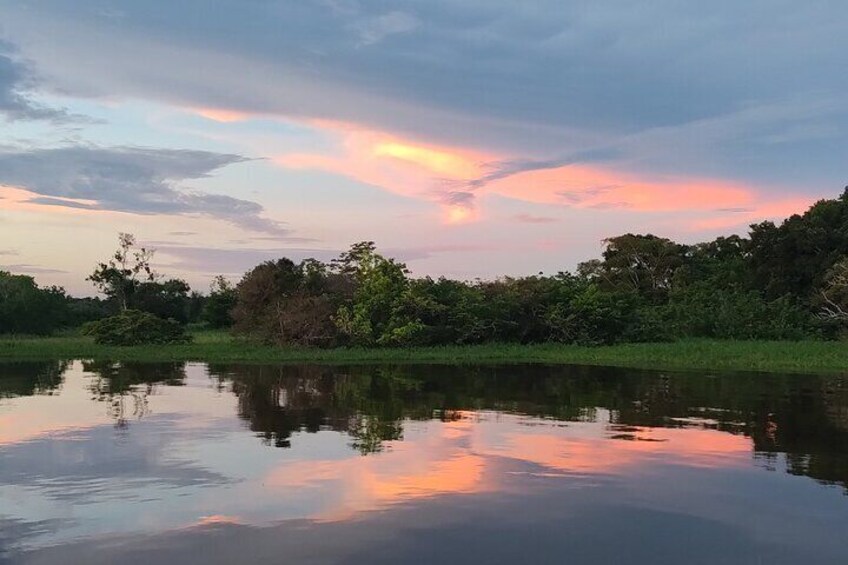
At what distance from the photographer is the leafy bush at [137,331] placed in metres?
33.6

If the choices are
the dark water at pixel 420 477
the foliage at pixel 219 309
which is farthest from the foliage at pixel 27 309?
the dark water at pixel 420 477

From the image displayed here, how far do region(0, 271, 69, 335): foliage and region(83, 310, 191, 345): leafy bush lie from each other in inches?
559

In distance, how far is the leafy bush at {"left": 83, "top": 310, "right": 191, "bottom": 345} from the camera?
110 feet

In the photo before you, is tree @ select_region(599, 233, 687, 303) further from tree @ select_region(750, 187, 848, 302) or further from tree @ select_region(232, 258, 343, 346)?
tree @ select_region(232, 258, 343, 346)

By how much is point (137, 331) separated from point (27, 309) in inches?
672

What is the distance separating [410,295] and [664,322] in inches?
536

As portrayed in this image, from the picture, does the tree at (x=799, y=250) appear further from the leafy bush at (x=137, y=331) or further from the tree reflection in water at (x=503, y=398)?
the leafy bush at (x=137, y=331)

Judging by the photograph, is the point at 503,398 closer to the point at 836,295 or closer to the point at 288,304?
the point at 288,304

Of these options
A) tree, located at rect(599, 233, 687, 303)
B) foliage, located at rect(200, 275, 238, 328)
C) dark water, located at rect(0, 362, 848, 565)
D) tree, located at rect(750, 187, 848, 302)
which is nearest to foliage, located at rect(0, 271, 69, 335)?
foliage, located at rect(200, 275, 238, 328)

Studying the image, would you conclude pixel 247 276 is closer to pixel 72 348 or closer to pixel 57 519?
pixel 72 348

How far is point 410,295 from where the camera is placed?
111 ft

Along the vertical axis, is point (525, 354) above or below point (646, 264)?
below

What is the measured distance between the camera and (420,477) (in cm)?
947

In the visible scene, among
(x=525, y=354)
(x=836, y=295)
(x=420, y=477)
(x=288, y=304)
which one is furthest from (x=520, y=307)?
(x=420, y=477)
